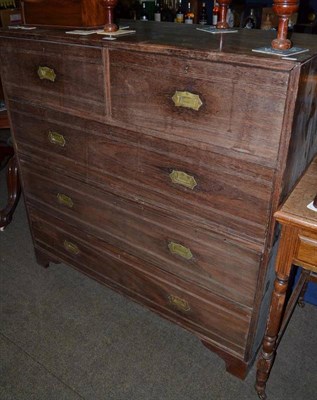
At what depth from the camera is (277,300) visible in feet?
A: 4.38

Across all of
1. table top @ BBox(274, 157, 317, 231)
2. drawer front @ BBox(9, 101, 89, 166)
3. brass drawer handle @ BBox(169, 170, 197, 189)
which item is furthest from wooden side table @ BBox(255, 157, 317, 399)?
drawer front @ BBox(9, 101, 89, 166)

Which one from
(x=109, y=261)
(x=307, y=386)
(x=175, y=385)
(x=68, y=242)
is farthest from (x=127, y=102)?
(x=307, y=386)

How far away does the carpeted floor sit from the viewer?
1656 mm

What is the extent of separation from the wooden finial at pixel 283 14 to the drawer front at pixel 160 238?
0.65 metres

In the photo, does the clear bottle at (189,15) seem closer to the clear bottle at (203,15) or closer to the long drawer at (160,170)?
the clear bottle at (203,15)

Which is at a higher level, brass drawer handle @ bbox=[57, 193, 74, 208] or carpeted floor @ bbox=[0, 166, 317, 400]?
brass drawer handle @ bbox=[57, 193, 74, 208]

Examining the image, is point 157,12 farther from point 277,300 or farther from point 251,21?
point 277,300

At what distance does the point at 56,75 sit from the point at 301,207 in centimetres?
106

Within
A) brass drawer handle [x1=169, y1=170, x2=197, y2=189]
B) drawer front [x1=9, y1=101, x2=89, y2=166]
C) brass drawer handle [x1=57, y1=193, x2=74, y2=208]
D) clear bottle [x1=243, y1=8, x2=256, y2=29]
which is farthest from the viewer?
clear bottle [x1=243, y1=8, x2=256, y2=29]

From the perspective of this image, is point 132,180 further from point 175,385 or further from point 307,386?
point 307,386

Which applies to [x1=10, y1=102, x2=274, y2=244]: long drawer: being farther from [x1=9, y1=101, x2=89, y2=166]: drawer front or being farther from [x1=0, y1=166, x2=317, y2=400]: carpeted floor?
[x1=0, y1=166, x2=317, y2=400]: carpeted floor

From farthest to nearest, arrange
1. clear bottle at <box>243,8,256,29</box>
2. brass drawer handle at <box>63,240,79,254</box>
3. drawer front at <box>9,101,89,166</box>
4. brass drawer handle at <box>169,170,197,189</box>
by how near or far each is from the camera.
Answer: clear bottle at <box>243,8,256,29</box> < brass drawer handle at <box>63,240,79,254</box> < drawer front at <box>9,101,89,166</box> < brass drawer handle at <box>169,170,197,189</box>

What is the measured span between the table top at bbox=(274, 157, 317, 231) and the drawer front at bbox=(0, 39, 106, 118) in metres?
0.75

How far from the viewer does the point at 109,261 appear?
1.88 m
